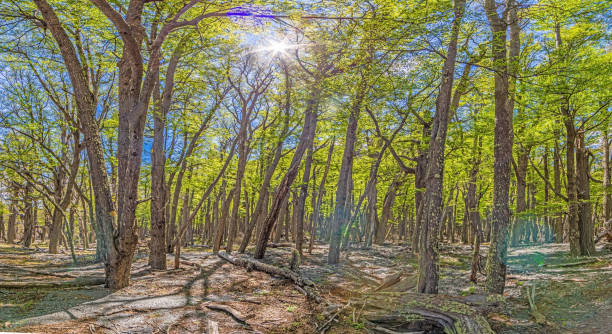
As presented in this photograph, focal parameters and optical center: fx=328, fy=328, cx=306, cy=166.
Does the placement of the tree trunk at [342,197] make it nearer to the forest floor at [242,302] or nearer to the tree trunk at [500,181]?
the forest floor at [242,302]

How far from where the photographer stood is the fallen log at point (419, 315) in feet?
17.0

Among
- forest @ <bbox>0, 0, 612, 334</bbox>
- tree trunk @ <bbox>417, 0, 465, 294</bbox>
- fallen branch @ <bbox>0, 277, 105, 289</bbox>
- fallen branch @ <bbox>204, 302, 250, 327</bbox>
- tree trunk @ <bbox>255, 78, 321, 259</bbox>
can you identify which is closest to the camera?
fallen branch @ <bbox>204, 302, 250, 327</bbox>

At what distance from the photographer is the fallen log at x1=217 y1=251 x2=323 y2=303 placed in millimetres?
7223

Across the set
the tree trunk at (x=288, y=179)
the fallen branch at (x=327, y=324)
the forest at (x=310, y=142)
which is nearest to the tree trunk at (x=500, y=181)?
the forest at (x=310, y=142)

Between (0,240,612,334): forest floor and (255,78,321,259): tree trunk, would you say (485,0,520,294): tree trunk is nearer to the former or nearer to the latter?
(0,240,612,334): forest floor

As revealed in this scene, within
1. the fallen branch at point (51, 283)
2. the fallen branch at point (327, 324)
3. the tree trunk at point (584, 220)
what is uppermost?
the tree trunk at point (584, 220)

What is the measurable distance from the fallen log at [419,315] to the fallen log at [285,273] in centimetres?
130

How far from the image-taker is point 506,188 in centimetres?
753

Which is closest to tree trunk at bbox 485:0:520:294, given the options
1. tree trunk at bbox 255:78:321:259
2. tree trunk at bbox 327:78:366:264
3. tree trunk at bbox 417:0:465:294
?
tree trunk at bbox 417:0:465:294

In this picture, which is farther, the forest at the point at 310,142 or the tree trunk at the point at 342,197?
the tree trunk at the point at 342,197

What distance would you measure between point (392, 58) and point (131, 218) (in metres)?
6.93

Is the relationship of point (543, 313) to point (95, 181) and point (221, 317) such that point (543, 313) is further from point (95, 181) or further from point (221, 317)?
point (95, 181)

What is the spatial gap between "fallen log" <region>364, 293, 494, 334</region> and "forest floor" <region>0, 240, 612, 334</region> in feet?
1.13

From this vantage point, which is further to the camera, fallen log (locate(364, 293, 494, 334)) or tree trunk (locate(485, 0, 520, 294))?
tree trunk (locate(485, 0, 520, 294))
